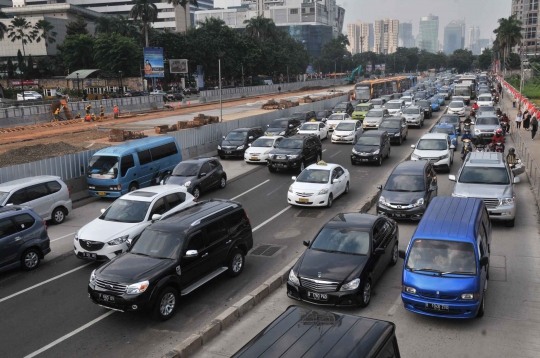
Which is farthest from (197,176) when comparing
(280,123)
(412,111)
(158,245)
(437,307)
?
(412,111)

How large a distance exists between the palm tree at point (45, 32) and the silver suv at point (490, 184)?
11049cm

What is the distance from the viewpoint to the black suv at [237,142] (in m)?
30.0

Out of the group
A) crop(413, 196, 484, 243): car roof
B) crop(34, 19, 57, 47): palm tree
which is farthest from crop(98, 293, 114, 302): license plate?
crop(34, 19, 57, 47): palm tree

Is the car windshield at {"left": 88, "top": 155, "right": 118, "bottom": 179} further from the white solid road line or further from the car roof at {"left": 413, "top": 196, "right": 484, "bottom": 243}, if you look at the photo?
the car roof at {"left": 413, "top": 196, "right": 484, "bottom": 243}

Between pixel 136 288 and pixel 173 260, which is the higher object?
pixel 173 260

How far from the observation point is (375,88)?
220 ft

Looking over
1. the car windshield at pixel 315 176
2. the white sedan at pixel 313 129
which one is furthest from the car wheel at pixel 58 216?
the white sedan at pixel 313 129

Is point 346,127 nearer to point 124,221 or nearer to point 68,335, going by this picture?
point 124,221

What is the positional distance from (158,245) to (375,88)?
5924 cm

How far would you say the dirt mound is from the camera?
28744 millimetres

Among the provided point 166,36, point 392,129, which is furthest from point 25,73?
point 392,129

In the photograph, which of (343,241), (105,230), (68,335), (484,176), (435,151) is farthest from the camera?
(435,151)

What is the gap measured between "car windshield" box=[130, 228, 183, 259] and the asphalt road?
4.01 ft

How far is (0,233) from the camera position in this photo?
523 inches
